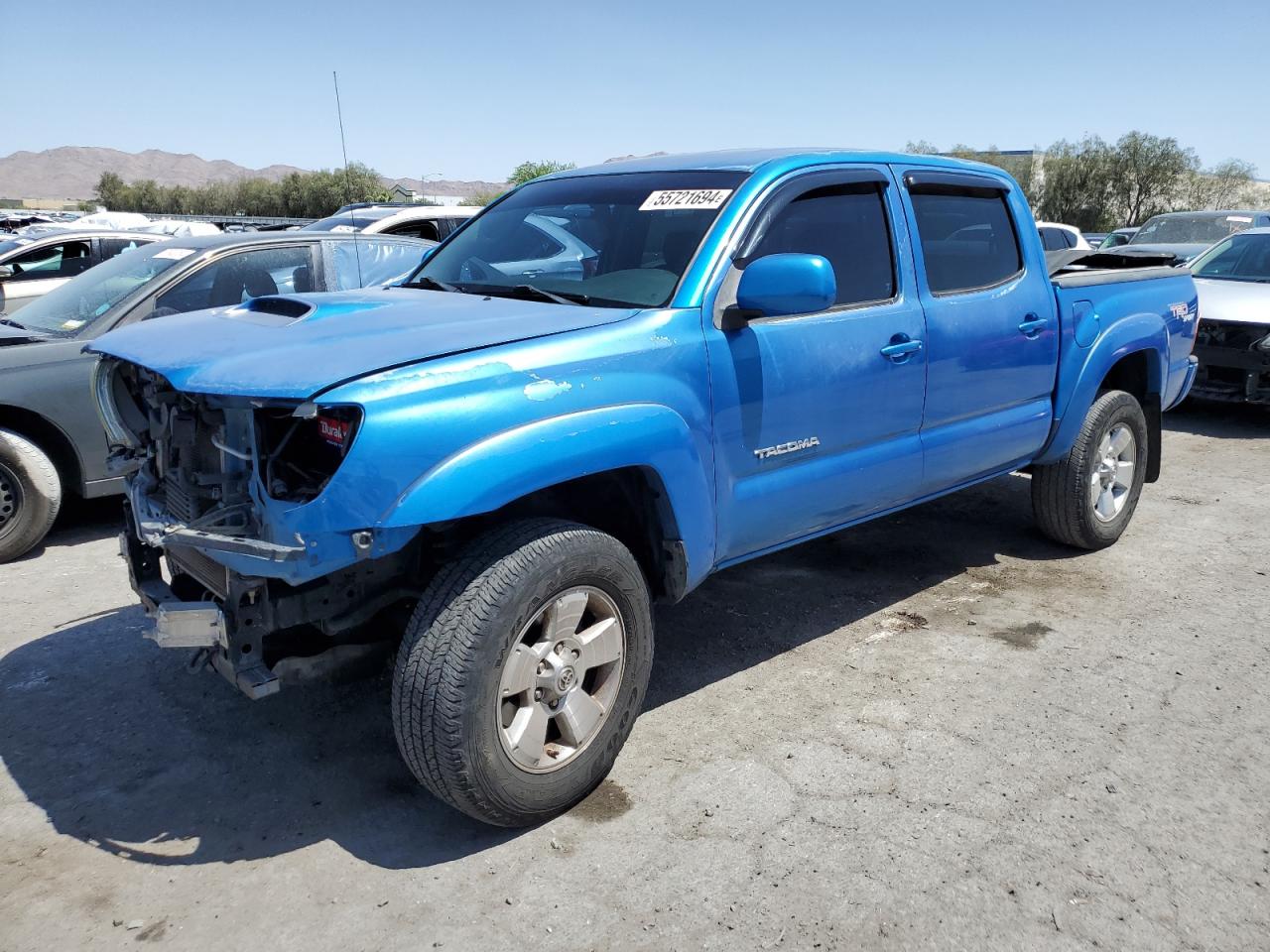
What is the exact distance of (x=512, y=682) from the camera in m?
2.86

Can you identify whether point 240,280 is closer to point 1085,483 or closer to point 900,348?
point 900,348

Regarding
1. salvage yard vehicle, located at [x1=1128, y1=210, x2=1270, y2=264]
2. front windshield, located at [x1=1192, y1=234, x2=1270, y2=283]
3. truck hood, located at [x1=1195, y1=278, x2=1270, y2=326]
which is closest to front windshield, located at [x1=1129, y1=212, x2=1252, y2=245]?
salvage yard vehicle, located at [x1=1128, y1=210, x2=1270, y2=264]

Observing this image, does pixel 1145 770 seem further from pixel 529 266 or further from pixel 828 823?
pixel 529 266

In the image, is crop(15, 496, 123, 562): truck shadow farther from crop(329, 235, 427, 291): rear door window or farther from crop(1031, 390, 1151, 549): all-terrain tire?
crop(1031, 390, 1151, 549): all-terrain tire

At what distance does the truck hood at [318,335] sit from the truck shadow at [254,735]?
136 cm

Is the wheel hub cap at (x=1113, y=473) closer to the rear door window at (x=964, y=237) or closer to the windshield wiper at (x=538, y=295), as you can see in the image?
the rear door window at (x=964, y=237)

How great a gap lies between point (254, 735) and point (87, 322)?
329 centimetres

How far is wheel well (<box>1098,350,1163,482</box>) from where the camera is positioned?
18.0 ft

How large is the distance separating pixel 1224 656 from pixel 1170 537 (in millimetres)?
1753

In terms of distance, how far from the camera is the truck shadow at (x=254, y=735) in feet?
9.85

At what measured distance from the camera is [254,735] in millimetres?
3582

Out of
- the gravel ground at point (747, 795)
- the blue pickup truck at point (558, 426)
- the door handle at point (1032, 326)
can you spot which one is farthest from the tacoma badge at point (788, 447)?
the door handle at point (1032, 326)

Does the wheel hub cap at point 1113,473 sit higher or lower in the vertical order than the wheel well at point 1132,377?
lower

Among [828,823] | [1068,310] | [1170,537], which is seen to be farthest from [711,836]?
[1170,537]
